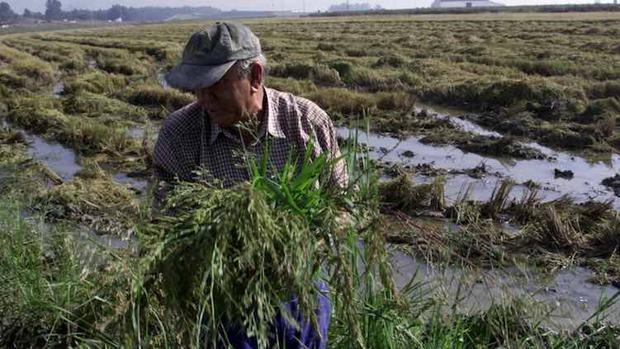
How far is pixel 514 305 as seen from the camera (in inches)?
124

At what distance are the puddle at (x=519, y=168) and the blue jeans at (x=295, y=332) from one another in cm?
573

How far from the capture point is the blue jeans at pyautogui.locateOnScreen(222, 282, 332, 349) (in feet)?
7.16

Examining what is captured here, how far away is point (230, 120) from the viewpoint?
9.13 feet

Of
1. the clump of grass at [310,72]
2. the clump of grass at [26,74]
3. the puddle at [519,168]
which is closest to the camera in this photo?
the puddle at [519,168]

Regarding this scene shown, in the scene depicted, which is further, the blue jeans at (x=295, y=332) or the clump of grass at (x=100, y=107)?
the clump of grass at (x=100, y=107)

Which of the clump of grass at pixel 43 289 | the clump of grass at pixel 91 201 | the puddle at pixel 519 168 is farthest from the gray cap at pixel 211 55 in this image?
the puddle at pixel 519 168

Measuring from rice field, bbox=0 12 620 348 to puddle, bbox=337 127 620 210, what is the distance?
0.05 m

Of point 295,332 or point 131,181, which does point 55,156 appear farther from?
point 295,332

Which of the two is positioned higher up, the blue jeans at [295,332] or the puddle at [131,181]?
the blue jeans at [295,332]

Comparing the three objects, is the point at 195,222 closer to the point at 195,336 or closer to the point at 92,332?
the point at 195,336

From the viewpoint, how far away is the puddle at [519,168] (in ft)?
28.6

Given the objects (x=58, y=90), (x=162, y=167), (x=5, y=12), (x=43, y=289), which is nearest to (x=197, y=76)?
(x=162, y=167)

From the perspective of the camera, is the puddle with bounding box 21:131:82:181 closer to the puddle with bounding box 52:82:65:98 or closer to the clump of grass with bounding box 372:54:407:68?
the puddle with bounding box 52:82:65:98

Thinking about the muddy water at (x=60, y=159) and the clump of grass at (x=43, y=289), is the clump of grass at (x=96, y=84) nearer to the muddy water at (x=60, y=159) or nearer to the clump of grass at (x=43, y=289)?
the muddy water at (x=60, y=159)
